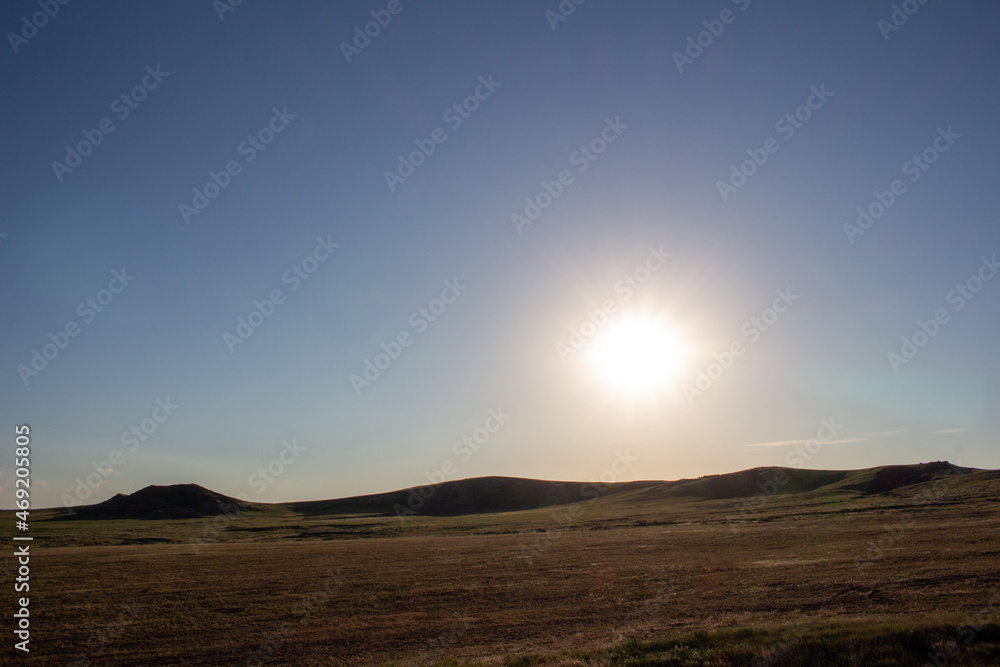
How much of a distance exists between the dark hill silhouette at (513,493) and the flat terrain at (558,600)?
197 feet

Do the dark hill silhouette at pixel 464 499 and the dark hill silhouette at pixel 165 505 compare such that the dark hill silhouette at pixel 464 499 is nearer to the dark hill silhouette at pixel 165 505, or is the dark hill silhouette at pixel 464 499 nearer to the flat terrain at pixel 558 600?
the dark hill silhouette at pixel 165 505

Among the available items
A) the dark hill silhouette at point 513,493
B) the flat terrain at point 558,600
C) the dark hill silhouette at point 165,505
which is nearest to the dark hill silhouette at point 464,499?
the dark hill silhouette at point 513,493

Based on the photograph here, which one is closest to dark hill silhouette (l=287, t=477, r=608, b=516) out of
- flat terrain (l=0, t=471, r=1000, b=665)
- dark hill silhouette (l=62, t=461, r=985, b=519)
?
dark hill silhouette (l=62, t=461, r=985, b=519)

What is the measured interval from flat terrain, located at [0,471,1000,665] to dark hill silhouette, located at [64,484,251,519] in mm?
78021

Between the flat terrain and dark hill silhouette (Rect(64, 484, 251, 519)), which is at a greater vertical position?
dark hill silhouette (Rect(64, 484, 251, 519))

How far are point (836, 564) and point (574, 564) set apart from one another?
17.3m

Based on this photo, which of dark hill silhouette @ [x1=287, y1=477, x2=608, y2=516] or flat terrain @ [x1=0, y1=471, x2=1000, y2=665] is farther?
dark hill silhouette @ [x1=287, y1=477, x2=608, y2=516]

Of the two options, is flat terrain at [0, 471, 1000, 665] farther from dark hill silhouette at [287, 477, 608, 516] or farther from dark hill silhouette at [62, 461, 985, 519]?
dark hill silhouette at [287, 477, 608, 516]

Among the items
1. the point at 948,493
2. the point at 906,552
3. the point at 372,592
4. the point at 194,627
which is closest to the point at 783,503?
the point at 948,493

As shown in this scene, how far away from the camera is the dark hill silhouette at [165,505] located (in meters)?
126

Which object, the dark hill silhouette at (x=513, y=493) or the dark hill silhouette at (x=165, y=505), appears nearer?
the dark hill silhouette at (x=513, y=493)

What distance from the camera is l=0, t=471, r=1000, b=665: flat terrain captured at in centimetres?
1761

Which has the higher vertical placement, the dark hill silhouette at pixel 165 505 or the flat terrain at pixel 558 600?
the dark hill silhouette at pixel 165 505

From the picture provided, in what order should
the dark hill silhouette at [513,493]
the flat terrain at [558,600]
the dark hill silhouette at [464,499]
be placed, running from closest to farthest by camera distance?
1. the flat terrain at [558,600]
2. the dark hill silhouette at [513,493]
3. the dark hill silhouette at [464,499]
